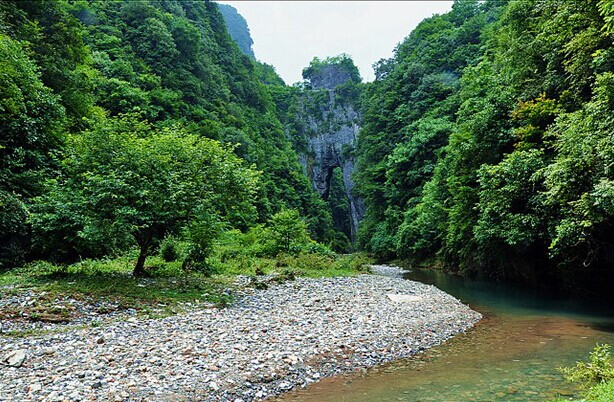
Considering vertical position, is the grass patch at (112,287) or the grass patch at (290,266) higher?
the grass patch at (290,266)

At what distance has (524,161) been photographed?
15.8 m

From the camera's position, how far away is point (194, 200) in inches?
508

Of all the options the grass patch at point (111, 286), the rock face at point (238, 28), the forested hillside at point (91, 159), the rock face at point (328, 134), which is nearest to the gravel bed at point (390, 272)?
the forested hillside at point (91, 159)

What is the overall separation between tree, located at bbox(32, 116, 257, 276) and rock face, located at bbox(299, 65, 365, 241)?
6473cm

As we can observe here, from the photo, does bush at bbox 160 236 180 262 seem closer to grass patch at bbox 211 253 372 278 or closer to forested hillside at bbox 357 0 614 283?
grass patch at bbox 211 253 372 278

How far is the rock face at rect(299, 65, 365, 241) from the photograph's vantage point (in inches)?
3110

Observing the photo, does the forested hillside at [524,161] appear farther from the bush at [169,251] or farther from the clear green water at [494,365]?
the bush at [169,251]

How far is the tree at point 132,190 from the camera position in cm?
1170

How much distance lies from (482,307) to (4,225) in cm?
1734

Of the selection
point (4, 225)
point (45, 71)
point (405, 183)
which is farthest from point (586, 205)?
point (405, 183)

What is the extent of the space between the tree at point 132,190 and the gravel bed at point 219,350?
10.8ft

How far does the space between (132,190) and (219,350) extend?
605 centimetres

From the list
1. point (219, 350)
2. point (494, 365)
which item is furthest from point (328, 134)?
point (219, 350)

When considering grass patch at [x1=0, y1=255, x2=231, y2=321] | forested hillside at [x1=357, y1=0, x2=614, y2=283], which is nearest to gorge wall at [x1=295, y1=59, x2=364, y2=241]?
forested hillside at [x1=357, y1=0, x2=614, y2=283]
